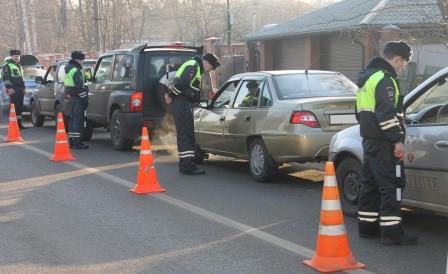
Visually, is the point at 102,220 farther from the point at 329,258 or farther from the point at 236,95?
the point at 236,95

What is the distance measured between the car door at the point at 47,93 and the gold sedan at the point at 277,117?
296 inches

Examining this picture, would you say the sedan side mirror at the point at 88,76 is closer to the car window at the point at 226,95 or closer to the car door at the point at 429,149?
the car window at the point at 226,95

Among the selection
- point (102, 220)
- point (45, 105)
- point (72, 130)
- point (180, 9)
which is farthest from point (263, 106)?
point (180, 9)

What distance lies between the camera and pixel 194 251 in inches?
226

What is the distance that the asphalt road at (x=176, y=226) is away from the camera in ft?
17.7

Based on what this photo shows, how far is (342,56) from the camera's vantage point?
27297 mm

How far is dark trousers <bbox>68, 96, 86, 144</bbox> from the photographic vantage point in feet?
43.4

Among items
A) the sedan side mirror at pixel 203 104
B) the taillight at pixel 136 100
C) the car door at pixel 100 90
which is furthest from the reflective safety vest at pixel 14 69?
the sedan side mirror at pixel 203 104

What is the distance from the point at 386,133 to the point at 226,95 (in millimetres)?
5014

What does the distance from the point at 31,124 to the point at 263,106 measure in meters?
12.5

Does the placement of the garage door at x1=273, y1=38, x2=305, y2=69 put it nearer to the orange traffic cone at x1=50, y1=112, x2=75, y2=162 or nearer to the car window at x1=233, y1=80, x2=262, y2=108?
the orange traffic cone at x1=50, y1=112, x2=75, y2=162

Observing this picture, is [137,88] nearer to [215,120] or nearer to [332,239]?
[215,120]

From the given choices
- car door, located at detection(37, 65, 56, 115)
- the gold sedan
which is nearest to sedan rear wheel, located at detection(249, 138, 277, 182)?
the gold sedan

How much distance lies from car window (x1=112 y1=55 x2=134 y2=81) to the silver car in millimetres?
6574
